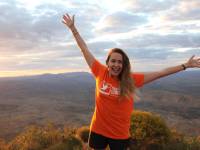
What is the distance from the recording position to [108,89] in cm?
452

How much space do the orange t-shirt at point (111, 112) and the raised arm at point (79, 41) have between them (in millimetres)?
428

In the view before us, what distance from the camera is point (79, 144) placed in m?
9.88

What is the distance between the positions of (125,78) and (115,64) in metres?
0.20

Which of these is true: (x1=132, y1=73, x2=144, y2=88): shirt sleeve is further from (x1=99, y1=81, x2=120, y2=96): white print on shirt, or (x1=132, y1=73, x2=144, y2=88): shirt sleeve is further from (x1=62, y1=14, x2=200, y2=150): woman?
Result: (x1=99, y1=81, x2=120, y2=96): white print on shirt

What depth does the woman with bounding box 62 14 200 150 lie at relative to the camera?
446cm

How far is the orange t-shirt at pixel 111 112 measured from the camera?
4461 millimetres

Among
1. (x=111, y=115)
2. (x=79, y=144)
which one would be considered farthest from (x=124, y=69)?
(x=79, y=144)

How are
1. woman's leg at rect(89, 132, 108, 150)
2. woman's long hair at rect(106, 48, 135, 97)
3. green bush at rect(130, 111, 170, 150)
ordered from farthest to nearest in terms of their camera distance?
1. green bush at rect(130, 111, 170, 150)
2. woman's leg at rect(89, 132, 108, 150)
3. woman's long hair at rect(106, 48, 135, 97)

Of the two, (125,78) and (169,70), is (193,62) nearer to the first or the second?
(169,70)

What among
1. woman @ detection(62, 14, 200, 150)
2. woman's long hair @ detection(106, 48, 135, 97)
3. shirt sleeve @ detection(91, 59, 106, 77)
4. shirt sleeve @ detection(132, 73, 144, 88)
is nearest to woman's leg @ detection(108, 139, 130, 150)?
woman @ detection(62, 14, 200, 150)

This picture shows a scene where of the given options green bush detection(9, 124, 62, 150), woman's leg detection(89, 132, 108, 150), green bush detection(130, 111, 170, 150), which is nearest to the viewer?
woman's leg detection(89, 132, 108, 150)

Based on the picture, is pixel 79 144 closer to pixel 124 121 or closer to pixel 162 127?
pixel 162 127

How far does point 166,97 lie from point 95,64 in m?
154

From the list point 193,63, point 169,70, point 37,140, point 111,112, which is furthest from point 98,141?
point 37,140
